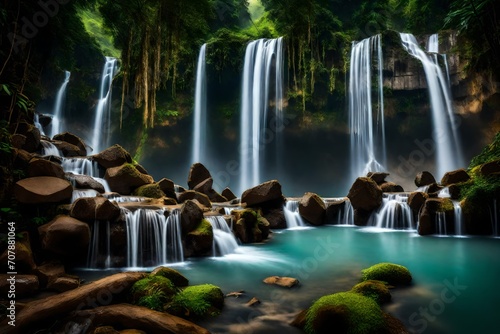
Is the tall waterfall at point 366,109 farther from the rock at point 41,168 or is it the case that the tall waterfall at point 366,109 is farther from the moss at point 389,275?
the rock at point 41,168

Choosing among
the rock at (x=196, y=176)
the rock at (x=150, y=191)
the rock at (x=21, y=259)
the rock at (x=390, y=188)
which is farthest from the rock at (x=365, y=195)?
the rock at (x=21, y=259)

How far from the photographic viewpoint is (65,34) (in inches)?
507

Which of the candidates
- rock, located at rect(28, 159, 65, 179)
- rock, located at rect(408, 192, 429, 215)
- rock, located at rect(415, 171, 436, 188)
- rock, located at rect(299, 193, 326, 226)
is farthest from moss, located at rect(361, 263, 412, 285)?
rock, located at rect(415, 171, 436, 188)

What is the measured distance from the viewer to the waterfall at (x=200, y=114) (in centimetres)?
2486

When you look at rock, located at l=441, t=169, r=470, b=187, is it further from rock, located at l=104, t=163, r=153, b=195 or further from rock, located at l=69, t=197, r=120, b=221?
rock, located at l=69, t=197, r=120, b=221

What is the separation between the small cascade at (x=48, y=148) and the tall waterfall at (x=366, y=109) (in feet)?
65.2

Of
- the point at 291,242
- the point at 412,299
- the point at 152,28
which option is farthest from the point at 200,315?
the point at 152,28

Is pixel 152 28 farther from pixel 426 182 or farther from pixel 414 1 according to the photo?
pixel 414 1

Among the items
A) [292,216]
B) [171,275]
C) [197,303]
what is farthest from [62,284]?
[292,216]

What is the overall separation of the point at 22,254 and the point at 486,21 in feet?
47.9

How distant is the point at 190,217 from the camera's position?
8.23 metres

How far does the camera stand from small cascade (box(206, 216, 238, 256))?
8.41m

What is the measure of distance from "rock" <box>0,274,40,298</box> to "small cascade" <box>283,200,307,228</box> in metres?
10.8

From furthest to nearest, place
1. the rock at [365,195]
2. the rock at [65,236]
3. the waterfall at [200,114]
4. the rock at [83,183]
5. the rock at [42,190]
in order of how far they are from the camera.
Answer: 1. the waterfall at [200,114]
2. the rock at [365,195]
3. the rock at [83,183]
4. the rock at [42,190]
5. the rock at [65,236]
